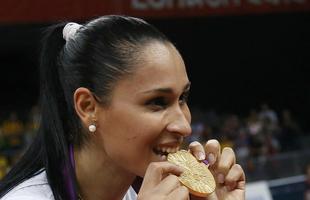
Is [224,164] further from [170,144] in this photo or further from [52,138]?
[52,138]

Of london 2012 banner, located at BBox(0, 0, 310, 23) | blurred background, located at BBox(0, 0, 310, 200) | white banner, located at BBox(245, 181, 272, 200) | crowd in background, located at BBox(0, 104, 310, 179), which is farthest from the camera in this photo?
blurred background, located at BBox(0, 0, 310, 200)

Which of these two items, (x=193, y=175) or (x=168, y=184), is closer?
(x=168, y=184)

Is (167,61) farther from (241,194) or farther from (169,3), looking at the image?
(169,3)

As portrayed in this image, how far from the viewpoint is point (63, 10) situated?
10820 millimetres

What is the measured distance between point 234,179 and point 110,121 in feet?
1.43

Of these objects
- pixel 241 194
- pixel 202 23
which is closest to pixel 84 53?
pixel 241 194

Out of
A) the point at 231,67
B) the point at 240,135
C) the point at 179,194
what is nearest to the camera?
the point at 179,194

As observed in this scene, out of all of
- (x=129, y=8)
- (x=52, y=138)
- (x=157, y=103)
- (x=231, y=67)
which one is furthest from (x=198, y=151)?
(x=231, y=67)

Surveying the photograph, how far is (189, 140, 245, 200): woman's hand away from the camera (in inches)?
81.3

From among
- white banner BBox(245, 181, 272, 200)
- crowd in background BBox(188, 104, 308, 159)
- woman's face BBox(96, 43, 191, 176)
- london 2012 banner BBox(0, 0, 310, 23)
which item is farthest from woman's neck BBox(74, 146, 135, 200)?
crowd in background BBox(188, 104, 308, 159)

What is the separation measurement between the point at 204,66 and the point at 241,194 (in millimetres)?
18749

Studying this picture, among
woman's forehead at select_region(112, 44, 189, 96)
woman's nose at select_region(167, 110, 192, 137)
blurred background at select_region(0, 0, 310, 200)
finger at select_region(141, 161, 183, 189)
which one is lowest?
blurred background at select_region(0, 0, 310, 200)

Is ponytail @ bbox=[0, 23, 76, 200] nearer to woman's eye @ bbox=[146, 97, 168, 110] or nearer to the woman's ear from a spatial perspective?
the woman's ear

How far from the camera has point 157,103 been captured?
1.85 meters
